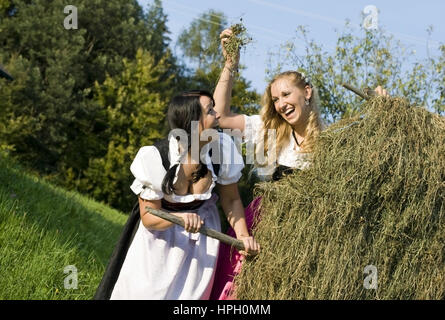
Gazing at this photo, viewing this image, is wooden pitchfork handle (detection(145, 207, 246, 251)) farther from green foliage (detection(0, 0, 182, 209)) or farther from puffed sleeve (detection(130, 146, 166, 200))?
green foliage (detection(0, 0, 182, 209))

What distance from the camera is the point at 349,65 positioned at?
34.2 feet

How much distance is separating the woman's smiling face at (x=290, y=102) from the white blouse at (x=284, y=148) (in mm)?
142

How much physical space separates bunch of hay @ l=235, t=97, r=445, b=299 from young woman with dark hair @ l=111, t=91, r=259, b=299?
13.1 inches

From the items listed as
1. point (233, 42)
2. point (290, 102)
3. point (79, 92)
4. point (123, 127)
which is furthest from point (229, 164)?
point (123, 127)

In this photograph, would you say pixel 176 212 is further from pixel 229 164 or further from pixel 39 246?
pixel 39 246

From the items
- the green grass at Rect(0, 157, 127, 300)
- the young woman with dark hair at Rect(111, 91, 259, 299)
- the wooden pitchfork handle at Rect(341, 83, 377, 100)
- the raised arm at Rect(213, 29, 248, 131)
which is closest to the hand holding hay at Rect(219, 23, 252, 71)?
the raised arm at Rect(213, 29, 248, 131)

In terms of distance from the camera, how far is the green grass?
546 centimetres

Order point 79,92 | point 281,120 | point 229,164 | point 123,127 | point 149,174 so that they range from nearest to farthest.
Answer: point 149,174 → point 229,164 → point 281,120 → point 79,92 → point 123,127

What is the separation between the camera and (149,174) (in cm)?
337

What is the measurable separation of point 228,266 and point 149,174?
0.75m

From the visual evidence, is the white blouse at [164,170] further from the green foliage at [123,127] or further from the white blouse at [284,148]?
the green foliage at [123,127]

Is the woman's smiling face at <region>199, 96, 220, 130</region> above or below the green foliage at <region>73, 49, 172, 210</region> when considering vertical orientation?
above

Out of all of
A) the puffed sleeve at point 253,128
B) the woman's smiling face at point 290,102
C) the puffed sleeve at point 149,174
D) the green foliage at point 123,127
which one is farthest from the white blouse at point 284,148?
→ the green foliage at point 123,127
